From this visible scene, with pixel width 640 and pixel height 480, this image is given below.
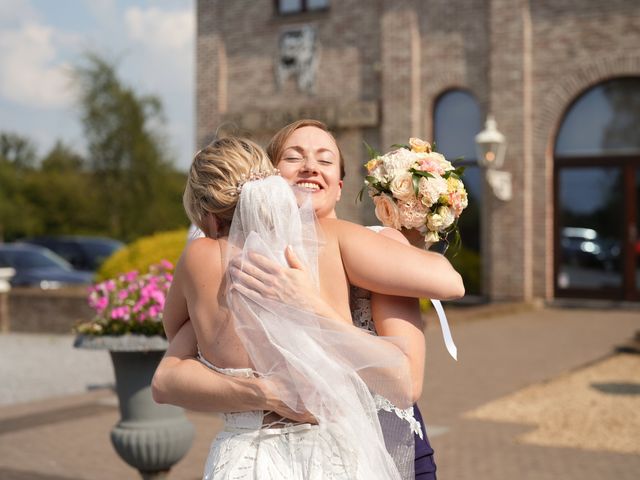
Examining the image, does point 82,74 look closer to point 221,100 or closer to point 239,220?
point 221,100

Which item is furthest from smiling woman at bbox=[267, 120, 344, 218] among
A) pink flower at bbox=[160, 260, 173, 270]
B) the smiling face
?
pink flower at bbox=[160, 260, 173, 270]

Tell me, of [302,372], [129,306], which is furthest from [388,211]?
[129,306]

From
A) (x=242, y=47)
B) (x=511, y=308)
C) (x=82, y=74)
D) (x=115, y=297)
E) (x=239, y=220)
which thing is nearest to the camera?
(x=239, y=220)

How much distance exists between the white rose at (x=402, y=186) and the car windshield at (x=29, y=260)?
18.0 meters

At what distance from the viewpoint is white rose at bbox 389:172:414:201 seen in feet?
9.51

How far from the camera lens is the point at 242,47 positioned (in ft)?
72.2

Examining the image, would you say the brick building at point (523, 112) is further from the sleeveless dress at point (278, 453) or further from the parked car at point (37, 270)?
the sleeveless dress at point (278, 453)

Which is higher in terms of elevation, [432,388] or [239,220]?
[239,220]

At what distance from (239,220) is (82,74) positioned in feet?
95.0

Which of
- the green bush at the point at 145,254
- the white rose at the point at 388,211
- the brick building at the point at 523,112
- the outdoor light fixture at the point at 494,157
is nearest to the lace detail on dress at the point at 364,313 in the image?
the white rose at the point at 388,211

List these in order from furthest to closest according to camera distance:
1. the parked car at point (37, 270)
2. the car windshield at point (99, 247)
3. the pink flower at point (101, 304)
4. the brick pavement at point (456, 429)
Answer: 1. the car windshield at point (99, 247)
2. the parked car at point (37, 270)
3. the brick pavement at point (456, 429)
4. the pink flower at point (101, 304)

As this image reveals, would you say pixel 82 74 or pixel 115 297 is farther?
pixel 82 74

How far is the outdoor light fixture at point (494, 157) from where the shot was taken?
56.5 feet

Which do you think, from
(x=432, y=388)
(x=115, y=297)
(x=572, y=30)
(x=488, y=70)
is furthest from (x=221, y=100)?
(x=115, y=297)
